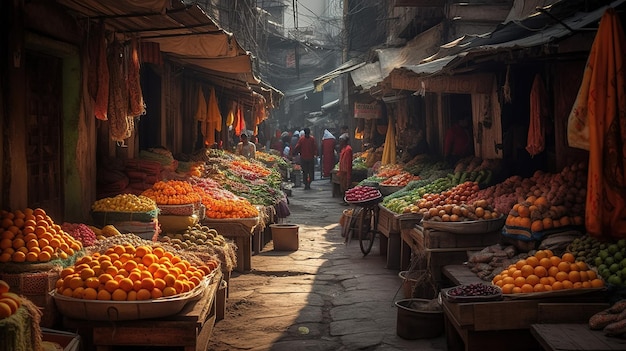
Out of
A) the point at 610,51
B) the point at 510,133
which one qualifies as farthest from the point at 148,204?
the point at 510,133

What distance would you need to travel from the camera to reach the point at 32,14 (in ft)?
20.4

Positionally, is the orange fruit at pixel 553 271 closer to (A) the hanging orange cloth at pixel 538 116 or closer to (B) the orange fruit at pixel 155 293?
(B) the orange fruit at pixel 155 293

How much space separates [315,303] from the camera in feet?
27.5

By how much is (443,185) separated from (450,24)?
6316 mm

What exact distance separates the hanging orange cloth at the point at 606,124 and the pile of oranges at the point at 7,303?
496 cm

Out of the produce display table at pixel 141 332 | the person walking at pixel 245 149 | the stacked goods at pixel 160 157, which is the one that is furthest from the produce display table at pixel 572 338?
the person walking at pixel 245 149

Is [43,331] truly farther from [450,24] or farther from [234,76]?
[450,24]

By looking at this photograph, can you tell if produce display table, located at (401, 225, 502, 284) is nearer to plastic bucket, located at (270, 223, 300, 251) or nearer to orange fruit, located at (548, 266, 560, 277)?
orange fruit, located at (548, 266, 560, 277)

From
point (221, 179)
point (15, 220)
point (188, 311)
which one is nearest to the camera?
point (188, 311)

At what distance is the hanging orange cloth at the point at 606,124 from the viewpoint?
20.2 feet

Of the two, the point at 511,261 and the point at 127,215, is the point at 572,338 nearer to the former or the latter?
the point at 511,261

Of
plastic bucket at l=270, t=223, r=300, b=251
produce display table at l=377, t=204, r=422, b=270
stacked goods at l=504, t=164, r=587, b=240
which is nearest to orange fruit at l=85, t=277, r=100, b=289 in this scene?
stacked goods at l=504, t=164, r=587, b=240

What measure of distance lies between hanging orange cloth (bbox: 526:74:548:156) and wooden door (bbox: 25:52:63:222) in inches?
245

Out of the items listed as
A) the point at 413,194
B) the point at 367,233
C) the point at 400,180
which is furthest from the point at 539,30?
the point at 400,180
